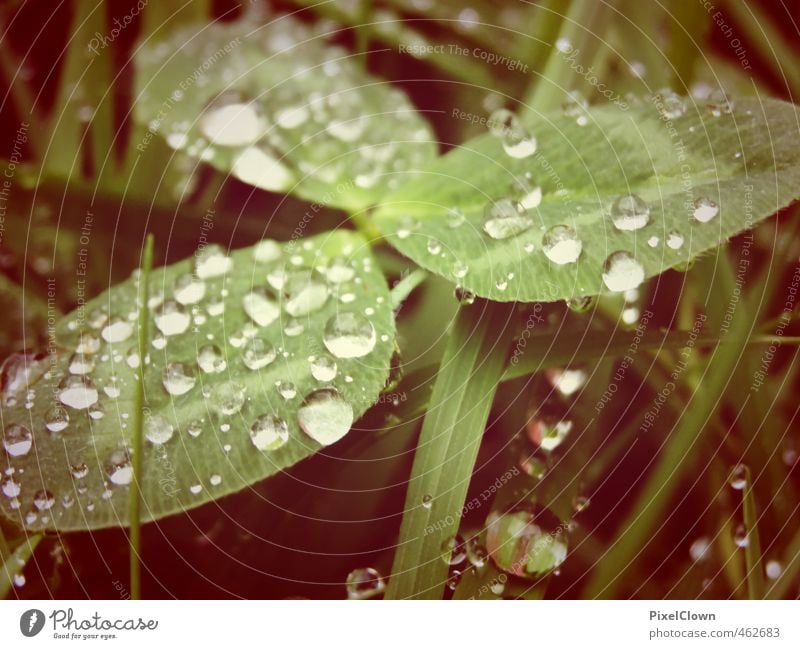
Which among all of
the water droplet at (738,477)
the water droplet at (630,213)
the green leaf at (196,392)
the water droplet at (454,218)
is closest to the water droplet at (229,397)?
the green leaf at (196,392)

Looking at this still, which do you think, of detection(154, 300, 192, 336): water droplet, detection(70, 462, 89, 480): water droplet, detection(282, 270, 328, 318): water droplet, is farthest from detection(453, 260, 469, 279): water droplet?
detection(70, 462, 89, 480): water droplet

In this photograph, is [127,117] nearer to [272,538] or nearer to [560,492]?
[272,538]

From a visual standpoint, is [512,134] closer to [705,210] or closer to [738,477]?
[705,210]

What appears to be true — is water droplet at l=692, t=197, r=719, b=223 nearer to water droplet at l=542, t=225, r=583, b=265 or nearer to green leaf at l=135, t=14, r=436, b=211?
water droplet at l=542, t=225, r=583, b=265

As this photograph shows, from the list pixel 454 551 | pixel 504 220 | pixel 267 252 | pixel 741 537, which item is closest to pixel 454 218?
pixel 504 220

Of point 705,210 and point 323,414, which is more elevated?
point 705,210

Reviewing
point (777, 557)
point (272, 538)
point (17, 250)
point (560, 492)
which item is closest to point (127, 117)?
point (17, 250)

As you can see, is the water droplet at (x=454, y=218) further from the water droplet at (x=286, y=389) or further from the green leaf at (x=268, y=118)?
the water droplet at (x=286, y=389)
